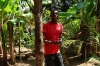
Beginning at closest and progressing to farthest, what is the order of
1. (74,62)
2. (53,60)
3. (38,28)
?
(38,28) < (53,60) < (74,62)

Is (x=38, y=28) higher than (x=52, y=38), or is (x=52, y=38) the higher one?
(x=38, y=28)

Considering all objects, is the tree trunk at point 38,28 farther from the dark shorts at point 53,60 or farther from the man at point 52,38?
the dark shorts at point 53,60

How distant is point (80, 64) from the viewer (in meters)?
8.05

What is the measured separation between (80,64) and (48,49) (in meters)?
3.23

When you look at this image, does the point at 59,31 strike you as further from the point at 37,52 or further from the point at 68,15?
the point at 68,15

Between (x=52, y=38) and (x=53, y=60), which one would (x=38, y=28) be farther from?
(x=53, y=60)

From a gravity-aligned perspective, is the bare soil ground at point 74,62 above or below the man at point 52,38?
below

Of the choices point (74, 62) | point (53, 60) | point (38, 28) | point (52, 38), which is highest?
point (38, 28)

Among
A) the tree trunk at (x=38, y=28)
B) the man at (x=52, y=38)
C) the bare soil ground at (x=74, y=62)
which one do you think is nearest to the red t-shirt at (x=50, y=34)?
the man at (x=52, y=38)

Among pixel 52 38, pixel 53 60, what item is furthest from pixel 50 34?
pixel 53 60

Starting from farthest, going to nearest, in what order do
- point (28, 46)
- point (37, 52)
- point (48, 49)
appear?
1. point (28, 46)
2. point (48, 49)
3. point (37, 52)

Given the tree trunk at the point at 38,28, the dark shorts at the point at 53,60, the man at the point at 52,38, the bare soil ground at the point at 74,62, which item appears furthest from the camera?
the bare soil ground at the point at 74,62

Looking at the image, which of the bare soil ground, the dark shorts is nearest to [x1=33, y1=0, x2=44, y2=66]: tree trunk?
the dark shorts

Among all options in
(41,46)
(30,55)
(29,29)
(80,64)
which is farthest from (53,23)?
(29,29)
